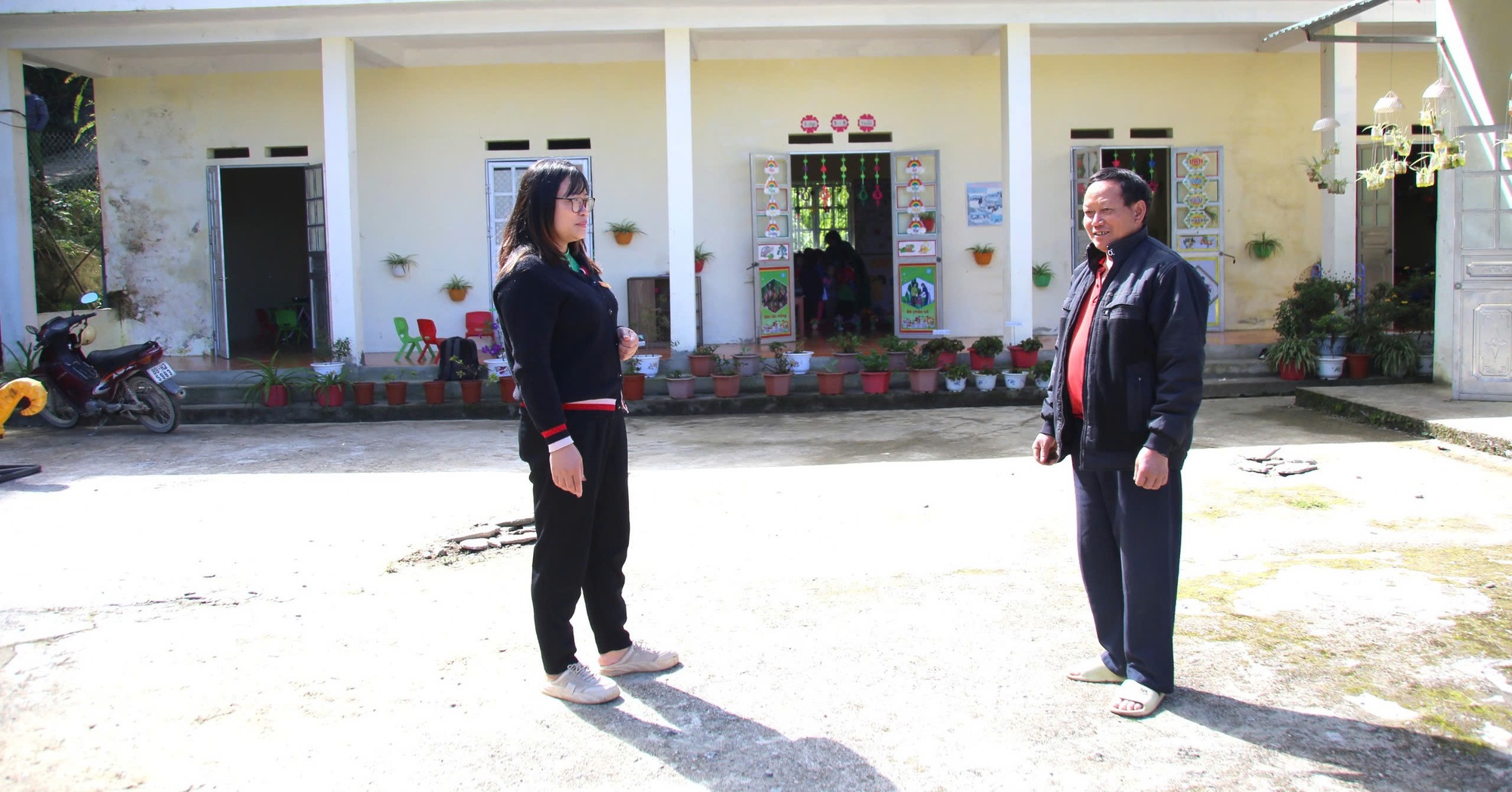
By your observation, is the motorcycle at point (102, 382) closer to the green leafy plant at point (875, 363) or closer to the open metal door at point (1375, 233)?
the green leafy plant at point (875, 363)

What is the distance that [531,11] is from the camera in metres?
9.81

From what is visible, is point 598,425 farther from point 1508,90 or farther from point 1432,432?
point 1508,90

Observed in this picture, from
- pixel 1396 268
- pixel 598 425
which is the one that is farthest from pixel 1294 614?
pixel 1396 268

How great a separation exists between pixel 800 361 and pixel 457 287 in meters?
3.97

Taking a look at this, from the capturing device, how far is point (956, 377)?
9.45m

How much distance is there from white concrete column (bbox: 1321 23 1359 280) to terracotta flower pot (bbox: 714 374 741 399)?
556 centimetres

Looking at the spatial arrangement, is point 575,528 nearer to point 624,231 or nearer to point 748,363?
point 748,363

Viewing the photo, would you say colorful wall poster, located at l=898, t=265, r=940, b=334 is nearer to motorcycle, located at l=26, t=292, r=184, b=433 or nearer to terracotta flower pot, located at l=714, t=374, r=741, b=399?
terracotta flower pot, located at l=714, t=374, r=741, b=399

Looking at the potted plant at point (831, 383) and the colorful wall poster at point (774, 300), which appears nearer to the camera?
the potted plant at point (831, 383)

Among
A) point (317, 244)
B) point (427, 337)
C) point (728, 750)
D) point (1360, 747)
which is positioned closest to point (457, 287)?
point (427, 337)

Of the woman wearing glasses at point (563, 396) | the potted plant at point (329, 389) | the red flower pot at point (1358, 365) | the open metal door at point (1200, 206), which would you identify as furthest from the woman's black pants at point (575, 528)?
the open metal door at point (1200, 206)

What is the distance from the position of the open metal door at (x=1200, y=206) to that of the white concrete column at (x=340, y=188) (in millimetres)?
7992

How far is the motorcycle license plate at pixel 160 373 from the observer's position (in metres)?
8.49

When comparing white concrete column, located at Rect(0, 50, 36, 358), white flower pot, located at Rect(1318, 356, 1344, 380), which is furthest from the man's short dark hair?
white concrete column, located at Rect(0, 50, 36, 358)
